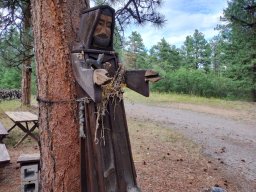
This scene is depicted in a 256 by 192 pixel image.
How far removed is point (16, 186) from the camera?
154 inches

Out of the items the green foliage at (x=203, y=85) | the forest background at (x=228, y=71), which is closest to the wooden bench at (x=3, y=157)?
the forest background at (x=228, y=71)

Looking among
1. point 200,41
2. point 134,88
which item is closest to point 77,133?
point 134,88

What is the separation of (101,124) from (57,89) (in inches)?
16.2

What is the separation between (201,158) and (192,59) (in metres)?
27.2

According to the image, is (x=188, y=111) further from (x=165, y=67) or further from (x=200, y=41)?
(x=200, y=41)

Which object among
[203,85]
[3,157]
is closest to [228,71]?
[203,85]

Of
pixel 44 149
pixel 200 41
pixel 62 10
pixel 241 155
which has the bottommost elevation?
pixel 241 155

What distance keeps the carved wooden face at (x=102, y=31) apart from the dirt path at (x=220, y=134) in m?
3.07

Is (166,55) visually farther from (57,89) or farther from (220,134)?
(57,89)

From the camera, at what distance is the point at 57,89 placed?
2.24m

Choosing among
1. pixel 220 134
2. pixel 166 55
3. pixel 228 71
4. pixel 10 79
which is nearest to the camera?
pixel 220 134

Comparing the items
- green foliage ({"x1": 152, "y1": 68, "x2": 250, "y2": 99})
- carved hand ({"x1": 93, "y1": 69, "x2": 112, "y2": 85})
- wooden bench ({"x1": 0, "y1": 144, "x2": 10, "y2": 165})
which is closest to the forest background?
green foliage ({"x1": 152, "y1": 68, "x2": 250, "y2": 99})

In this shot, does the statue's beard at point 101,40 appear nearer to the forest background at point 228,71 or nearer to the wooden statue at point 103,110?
the wooden statue at point 103,110

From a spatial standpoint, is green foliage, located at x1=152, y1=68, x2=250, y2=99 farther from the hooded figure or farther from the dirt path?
the hooded figure
